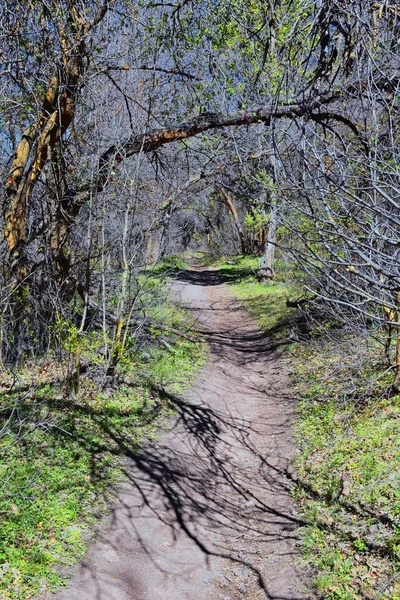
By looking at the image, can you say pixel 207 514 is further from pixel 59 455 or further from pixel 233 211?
pixel 233 211

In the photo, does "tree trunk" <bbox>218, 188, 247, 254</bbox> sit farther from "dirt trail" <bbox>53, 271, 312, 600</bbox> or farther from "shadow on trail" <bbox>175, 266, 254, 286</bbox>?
"dirt trail" <bbox>53, 271, 312, 600</bbox>

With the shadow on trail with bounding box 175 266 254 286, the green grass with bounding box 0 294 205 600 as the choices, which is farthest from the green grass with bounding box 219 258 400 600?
the shadow on trail with bounding box 175 266 254 286

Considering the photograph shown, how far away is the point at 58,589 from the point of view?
3619 mm

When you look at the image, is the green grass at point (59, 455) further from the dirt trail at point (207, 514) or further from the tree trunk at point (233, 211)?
the tree trunk at point (233, 211)

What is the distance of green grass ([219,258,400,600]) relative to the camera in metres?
4.05

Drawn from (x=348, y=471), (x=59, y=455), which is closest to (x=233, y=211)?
(x=348, y=471)

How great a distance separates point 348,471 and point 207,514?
1.62m

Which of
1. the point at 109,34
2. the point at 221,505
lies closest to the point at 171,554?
the point at 221,505

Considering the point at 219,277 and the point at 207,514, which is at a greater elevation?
the point at 219,277

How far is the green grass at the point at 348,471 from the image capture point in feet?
13.3

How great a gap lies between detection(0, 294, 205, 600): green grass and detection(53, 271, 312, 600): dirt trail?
0.22 metres

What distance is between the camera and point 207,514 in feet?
17.1

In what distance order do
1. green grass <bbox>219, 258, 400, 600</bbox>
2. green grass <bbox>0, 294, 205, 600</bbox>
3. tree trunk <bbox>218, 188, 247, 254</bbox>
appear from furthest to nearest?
tree trunk <bbox>218, 188, 247, 254</bbox>, green grass <bbox>219, 258, 400, 600</bbox>, green grass <bbox>0, 294, 205, 600</bbox>

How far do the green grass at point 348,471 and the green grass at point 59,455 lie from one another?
2.04 m
